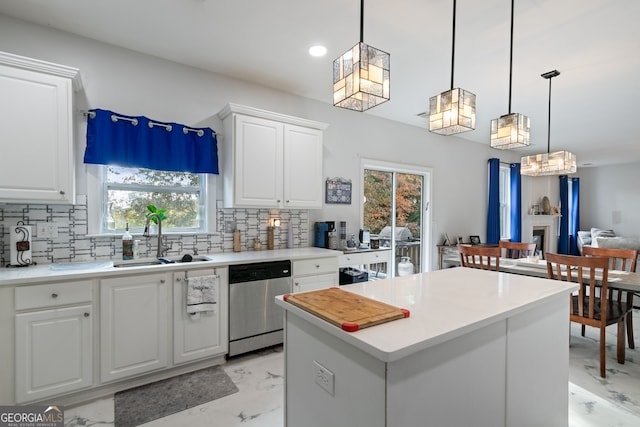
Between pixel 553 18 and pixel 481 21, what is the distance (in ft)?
1.60

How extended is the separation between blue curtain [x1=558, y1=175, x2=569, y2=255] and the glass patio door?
5395 millimetres

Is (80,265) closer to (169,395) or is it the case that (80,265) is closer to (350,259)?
(169,395)

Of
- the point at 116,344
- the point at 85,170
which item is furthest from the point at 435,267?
the point at 85,170

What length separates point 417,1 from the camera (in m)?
2.10

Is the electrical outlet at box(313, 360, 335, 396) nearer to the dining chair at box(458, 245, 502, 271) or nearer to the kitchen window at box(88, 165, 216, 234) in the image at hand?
the kitchen window at box(88, 165, 216, 234)

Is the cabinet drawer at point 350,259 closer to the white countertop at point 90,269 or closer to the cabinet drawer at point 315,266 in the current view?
the cabinet drawer at point 315,266

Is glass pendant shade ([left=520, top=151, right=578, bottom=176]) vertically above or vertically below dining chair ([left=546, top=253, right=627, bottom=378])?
above

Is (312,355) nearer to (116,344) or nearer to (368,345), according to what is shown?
(368,345)

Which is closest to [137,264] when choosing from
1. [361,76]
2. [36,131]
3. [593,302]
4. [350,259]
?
[36,131]

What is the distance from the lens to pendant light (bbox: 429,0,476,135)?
1.93 m

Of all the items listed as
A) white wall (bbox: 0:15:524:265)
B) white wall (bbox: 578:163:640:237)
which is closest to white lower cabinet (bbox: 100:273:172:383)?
white wall (bbox: 0:15:524:265)

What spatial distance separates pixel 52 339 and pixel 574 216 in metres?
11.1

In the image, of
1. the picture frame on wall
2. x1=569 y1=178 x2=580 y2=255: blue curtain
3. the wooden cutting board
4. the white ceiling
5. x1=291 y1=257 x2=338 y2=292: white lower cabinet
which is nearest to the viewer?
the wooden cutting board

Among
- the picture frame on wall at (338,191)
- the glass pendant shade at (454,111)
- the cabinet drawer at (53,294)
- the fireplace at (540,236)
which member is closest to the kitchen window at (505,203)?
the fireplace at (540,236)
